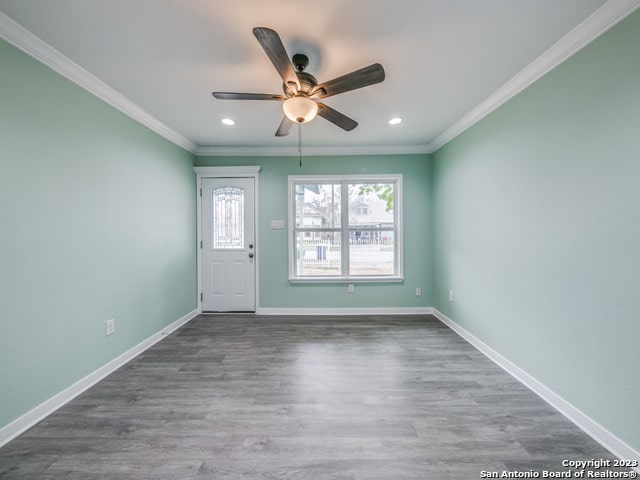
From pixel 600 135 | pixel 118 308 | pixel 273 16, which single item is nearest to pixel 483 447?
pixel 600 135

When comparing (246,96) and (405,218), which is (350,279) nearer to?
(405,218)

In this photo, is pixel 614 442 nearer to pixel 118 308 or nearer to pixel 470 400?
pixel 470 400

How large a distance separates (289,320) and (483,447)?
103 inches

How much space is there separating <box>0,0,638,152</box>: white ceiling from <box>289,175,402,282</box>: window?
1.48 meters

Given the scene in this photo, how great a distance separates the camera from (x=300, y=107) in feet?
6.14

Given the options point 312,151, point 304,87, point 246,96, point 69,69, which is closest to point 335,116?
point 304,87

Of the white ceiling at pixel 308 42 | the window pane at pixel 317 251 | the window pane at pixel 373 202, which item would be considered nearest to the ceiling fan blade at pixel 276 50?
the white ceiling at pixel 308 42

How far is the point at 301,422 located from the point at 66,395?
1.78 meters

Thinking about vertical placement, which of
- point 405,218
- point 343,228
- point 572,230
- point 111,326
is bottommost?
point 111,326

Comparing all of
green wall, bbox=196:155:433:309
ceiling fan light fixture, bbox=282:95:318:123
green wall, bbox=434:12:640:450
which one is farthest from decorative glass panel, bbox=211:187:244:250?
green wall, bbox=434:12:640:450

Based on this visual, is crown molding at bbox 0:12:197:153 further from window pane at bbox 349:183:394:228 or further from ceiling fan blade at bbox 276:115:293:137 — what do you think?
window pane at bbox 349:183:394:228

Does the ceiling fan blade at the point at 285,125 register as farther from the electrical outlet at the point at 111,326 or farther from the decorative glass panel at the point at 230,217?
the electrical outlet at the point at 111,326

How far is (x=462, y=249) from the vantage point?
3.16 metres

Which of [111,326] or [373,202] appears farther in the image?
[373,202]
